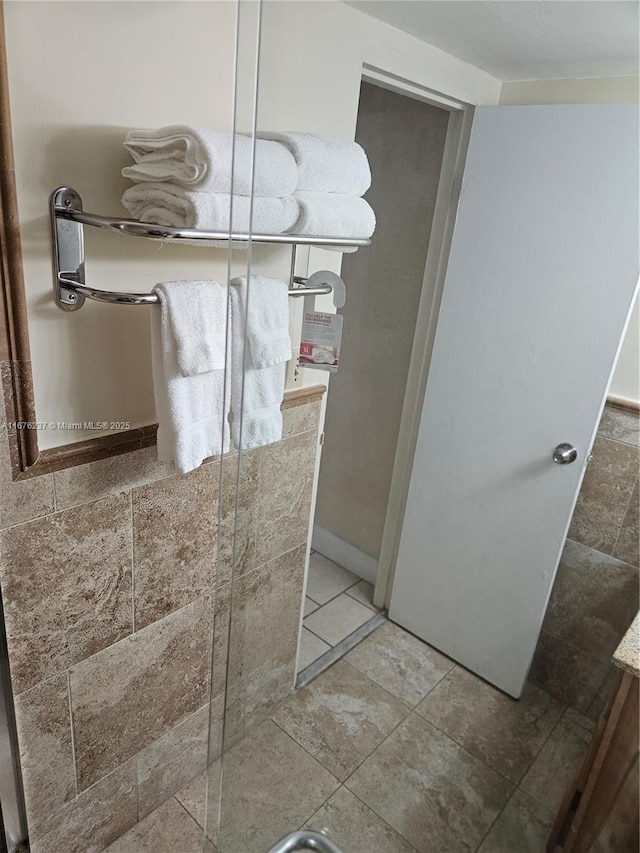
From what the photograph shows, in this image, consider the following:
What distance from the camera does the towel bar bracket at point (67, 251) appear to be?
91cm

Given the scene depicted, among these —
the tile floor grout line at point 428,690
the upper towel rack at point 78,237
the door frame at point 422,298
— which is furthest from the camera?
the tile floor grout line at point 428,690

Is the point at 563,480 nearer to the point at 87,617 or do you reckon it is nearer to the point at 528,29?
the point at 528,29

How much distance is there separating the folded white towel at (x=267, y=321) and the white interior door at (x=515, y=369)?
0.74 m

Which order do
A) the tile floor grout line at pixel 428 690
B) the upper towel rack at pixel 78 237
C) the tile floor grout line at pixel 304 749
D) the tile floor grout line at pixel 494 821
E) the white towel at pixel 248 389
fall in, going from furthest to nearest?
the tile floor grout line at pixel 428 690
the tile floor grout line at pixel 304 749
the tile floor grout line at pixel 494 821
the white towel at pixel 248 389
the upper towel rack at pixel 78 237

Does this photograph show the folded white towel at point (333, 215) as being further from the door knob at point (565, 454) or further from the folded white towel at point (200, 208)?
the door knob at point (565, 454)

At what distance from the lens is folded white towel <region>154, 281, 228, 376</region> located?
0.98 meters

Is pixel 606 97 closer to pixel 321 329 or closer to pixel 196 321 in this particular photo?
pixel 321 329

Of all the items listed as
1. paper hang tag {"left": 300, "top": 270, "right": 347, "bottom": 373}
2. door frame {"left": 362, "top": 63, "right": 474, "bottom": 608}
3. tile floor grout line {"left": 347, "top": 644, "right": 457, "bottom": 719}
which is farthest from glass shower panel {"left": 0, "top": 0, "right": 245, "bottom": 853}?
tile floor grout line {"left": 347, "top": 644, "right": 457, "bottom": 719}

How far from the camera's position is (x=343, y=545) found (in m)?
2.15

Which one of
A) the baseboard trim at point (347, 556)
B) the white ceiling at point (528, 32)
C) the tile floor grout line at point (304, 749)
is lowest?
the tile floor grout line at point (304, 749)

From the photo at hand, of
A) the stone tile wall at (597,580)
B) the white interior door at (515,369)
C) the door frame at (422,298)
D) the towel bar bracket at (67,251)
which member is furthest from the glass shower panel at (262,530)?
the stone tile wall at (597,580)

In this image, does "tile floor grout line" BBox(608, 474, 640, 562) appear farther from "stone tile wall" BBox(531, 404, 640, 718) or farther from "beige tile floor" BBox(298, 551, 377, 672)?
"beige tile floor" BBox(298, 551, 377, 672)

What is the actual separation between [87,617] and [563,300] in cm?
142

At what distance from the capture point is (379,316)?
1781 millimetres
